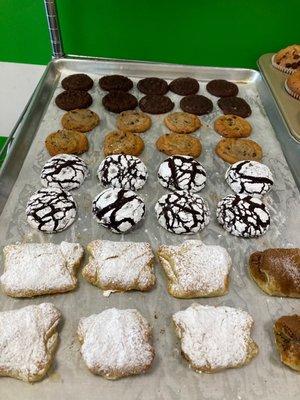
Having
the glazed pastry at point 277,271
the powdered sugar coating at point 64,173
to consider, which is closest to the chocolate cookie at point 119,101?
the powdered sugar coating at point 64,173

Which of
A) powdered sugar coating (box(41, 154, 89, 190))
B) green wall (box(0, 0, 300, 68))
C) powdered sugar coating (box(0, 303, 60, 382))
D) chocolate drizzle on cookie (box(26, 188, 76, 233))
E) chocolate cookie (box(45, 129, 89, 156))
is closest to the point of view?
powdered sugar coating (box(0, 303, 60, 382))

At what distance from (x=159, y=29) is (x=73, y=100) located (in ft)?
2.44

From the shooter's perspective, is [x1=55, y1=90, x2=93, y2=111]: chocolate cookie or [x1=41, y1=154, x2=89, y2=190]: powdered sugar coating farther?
[x1=55, y1=90, x2=93, y2=111]: chocolate cookie

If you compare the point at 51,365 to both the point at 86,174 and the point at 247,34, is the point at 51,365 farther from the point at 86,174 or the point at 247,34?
the point at 247,34

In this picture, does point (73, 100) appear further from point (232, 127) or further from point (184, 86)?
point (232, 127)

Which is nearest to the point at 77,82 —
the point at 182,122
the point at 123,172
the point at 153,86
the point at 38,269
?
the point at 153,86

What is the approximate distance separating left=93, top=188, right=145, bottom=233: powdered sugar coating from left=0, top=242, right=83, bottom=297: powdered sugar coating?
0.20 meters

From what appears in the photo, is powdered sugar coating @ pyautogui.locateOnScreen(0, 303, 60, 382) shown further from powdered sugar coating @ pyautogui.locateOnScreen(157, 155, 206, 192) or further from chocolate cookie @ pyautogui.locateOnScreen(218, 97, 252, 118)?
chocolate cookie @ pyautogui.locateOnScreen(218, 97, 252, 118)

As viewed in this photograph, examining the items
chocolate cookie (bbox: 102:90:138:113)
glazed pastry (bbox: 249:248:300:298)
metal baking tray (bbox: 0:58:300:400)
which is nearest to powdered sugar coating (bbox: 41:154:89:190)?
metal baking tray (bbox: 0:58:300:400)

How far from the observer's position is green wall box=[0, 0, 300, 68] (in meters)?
2.32

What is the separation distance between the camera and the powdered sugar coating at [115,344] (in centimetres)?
119

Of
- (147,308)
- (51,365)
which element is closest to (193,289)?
(147,308)

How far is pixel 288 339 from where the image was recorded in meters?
1.27

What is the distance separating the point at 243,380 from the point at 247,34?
2063 mm
